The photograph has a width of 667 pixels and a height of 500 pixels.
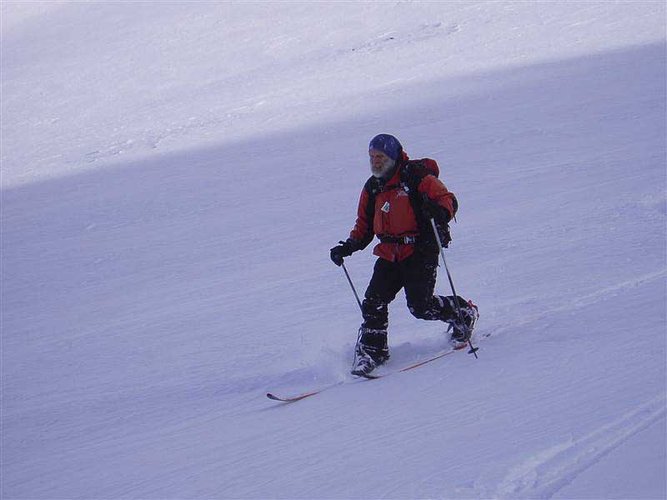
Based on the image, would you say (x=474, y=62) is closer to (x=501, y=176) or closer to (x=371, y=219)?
(x=501, y=176)

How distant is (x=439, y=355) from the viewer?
4.63m

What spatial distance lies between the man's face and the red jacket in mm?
64

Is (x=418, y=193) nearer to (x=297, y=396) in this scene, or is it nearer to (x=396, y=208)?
(x=396, y=208)

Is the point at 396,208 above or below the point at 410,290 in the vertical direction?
above

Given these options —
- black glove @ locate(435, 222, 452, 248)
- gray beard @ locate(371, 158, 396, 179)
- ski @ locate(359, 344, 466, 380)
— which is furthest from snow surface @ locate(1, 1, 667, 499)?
gray beard @ locate(371, 158, 396, 179)

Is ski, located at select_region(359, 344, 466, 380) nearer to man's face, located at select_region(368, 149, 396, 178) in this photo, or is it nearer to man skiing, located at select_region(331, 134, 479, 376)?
man skiing, located at select_region(331, 134, 479, 376)

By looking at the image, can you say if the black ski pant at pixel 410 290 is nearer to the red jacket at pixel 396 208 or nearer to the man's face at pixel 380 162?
the red jacket at pixel 396 208

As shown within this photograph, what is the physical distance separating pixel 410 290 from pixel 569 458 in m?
1.70

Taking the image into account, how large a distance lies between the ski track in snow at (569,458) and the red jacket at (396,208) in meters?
1.52

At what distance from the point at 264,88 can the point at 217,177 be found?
5.78m

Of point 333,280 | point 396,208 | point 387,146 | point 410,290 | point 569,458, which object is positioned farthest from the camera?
point 333,280

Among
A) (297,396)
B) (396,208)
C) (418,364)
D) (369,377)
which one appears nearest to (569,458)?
(418,364)

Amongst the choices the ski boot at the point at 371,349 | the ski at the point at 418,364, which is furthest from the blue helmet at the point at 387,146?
the ski at the point at 418,364

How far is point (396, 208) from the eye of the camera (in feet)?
14.4
